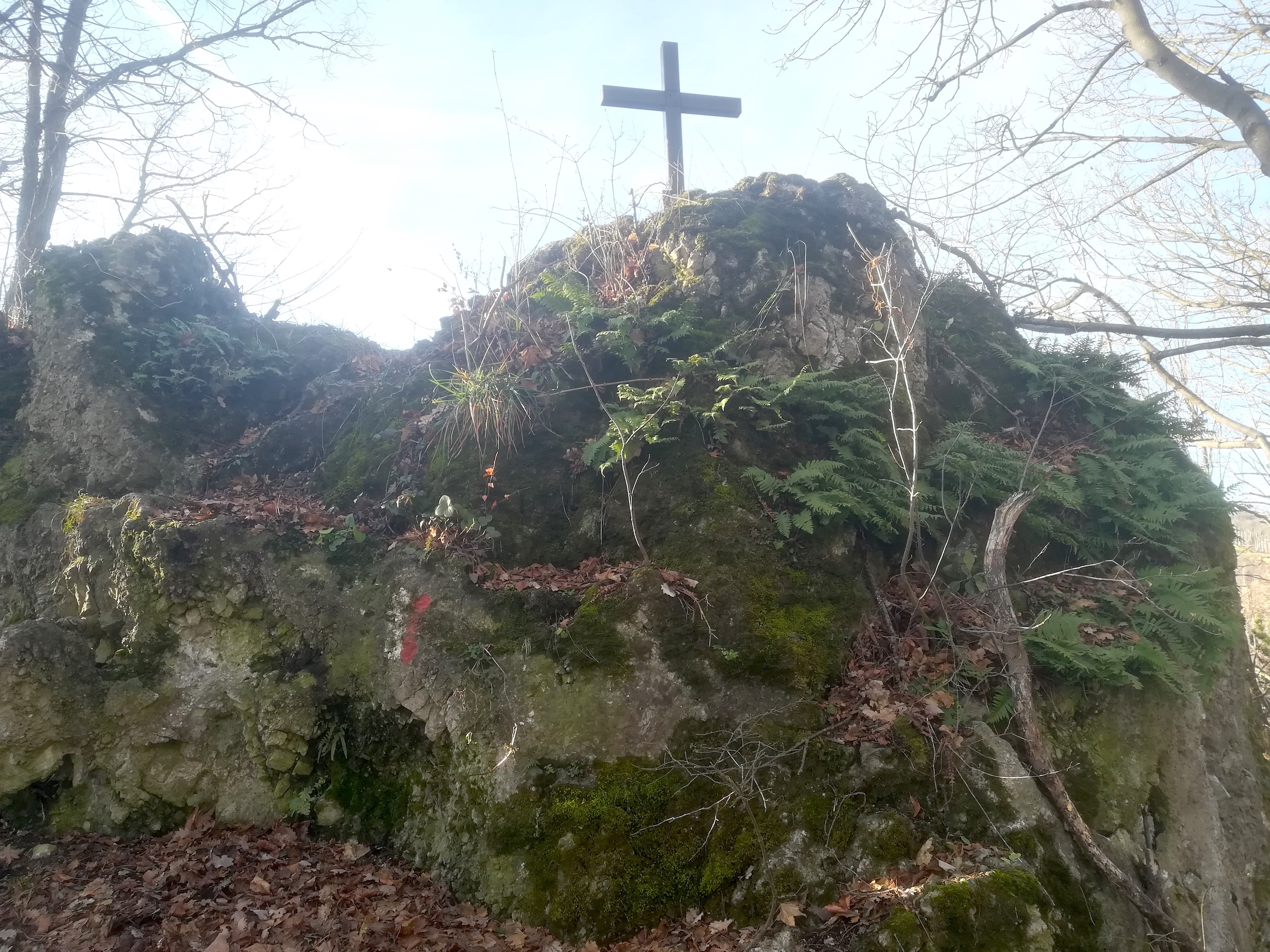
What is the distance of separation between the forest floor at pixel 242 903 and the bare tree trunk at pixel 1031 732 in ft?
7.59

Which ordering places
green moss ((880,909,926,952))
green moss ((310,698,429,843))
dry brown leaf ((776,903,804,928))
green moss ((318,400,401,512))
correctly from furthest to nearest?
green moss ((318,400,401,512))
green moss ((310,698,429,843))
dry brown leaf ((776,903,804,928))
green moss ((880,909,926,952))

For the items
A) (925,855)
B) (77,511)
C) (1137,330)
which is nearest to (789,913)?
(925,855)

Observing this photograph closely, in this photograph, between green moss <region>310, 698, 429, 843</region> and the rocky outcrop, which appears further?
green moss <region>310, 698, 429, 843</region>

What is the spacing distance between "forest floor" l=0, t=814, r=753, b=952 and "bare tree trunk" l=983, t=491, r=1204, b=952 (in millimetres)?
2313

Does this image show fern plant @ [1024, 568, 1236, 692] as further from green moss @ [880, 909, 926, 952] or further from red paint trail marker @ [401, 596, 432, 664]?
red paint trail marker @ [401, 596, 432, 664]

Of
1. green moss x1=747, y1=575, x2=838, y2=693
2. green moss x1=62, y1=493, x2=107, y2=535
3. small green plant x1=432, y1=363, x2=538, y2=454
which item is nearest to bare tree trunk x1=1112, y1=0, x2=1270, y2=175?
green moss x1=747, y1=575, x2=838, y2=693

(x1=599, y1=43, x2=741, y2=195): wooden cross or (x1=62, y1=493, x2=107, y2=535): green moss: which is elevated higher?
(x1=599, y1=43, x2=741, y2=195): wooden cross

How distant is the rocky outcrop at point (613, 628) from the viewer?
177 inches

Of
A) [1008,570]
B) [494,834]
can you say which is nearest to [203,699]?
[494,834]

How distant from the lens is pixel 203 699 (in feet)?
18.3

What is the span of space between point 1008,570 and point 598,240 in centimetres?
603

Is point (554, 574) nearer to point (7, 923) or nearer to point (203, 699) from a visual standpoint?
point (203, 699)

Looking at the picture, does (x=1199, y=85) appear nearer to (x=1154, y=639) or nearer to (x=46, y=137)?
(x=1154, y=639)

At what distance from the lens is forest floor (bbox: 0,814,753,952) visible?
13.3ft
